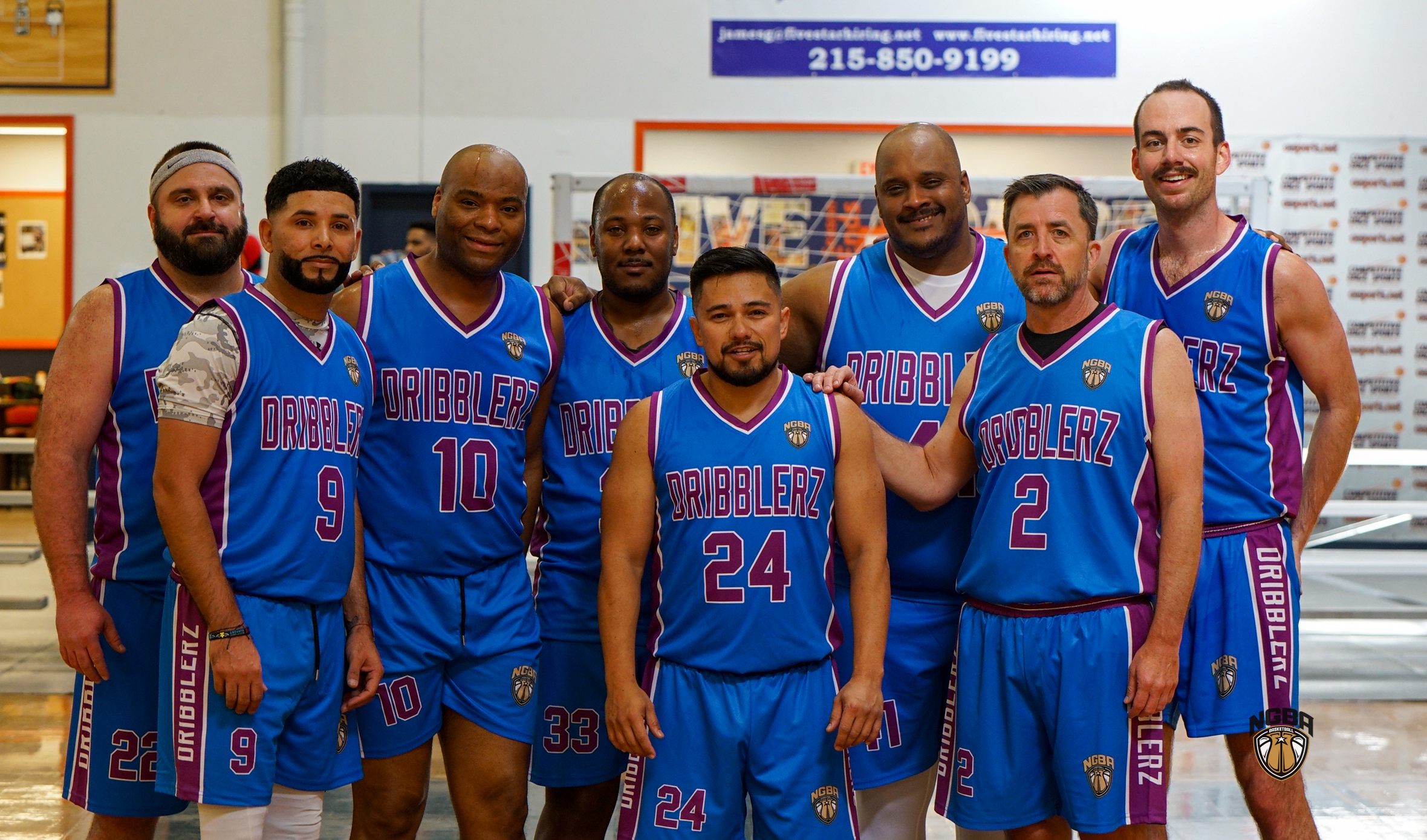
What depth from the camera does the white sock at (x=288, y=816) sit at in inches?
99.5

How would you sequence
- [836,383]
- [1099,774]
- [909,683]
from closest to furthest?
[1099,774] → [836,383] → [909,683]

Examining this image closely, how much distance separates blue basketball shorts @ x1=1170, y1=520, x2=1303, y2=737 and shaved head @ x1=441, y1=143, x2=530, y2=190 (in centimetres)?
191

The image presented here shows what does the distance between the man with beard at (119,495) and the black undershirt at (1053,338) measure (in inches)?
75.9

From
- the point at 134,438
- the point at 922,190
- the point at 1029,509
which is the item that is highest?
the point at 922,190

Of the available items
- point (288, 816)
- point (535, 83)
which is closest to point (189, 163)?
point (288, 816)

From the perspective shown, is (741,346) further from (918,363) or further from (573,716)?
(573,716)

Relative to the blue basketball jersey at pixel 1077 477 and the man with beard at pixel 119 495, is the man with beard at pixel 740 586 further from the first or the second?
the man with beard at pixel 119 495

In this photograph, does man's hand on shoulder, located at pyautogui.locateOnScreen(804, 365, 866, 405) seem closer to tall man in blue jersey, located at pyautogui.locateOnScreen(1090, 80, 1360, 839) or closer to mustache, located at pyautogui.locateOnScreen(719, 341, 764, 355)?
mustache, located at pyautogui.locateOnScreen(719, 341, 764, 355)

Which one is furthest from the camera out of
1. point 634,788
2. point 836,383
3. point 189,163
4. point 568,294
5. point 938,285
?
point 568,294

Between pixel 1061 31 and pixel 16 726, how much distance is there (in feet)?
26.1

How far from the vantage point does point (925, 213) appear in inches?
116

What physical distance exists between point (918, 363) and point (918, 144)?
0.55 metres

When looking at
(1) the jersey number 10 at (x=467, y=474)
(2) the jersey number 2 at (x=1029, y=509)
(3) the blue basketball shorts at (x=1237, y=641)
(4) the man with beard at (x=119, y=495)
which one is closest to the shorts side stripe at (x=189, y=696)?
(4) the man with beard at (x=119, y=495)

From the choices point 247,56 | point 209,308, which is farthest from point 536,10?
point 209,308
